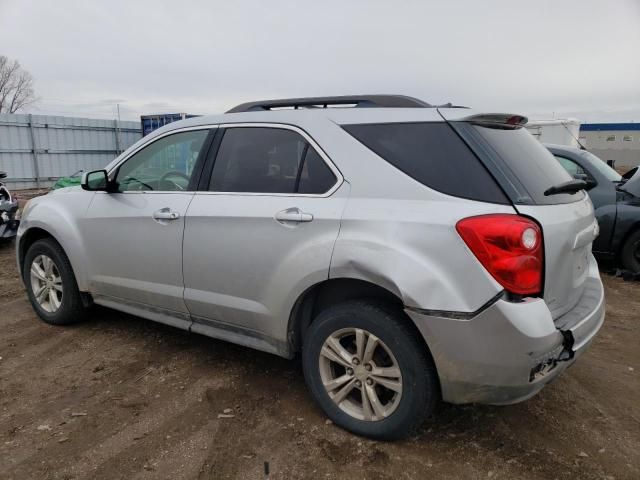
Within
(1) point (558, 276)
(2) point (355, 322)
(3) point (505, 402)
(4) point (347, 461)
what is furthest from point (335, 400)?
(1) point (558, 276)

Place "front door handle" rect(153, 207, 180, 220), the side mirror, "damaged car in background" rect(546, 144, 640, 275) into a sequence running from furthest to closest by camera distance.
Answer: "damaged car in background" rect(546, 144, 640, 275) → the side mirror → "front door handle" rect(153, 207, 180, 220)

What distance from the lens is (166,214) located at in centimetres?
335

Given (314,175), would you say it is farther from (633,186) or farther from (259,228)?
(633,186)

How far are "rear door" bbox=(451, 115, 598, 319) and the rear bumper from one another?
0.15m

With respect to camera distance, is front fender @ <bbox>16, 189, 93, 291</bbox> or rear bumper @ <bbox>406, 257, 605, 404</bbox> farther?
front fender @ <bbox>16, 189, 93, 291</bbox>

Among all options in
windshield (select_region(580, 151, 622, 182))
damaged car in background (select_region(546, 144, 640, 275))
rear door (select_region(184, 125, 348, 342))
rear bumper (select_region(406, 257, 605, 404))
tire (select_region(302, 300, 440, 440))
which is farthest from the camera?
windshield (select_region(580, 151, 622, 182))

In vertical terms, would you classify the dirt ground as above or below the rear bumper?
below

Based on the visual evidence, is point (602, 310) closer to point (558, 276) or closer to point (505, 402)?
point (558, 276)

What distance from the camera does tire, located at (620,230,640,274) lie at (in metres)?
6.15

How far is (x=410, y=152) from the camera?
8.48 ft

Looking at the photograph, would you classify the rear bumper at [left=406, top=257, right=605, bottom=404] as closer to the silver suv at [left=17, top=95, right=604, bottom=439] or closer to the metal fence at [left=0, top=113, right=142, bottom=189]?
the silver suv at [left=17, top=95, right=604, bottom=439]

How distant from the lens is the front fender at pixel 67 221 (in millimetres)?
3977

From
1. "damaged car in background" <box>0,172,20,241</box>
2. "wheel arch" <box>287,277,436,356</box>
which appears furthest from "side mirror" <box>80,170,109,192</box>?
"damaged car in background" <box>0,172,20,241</box>

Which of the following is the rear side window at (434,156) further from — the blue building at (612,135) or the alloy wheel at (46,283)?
the blue building at (612,135)
